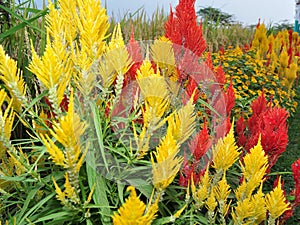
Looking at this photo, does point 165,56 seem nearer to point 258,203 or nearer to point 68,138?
point 258,203

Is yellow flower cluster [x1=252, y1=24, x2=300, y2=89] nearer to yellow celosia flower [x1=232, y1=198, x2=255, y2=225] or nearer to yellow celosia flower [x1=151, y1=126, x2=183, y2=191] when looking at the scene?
yellow celosia flower [x1=232, y1=198, x2=255, y2=225]

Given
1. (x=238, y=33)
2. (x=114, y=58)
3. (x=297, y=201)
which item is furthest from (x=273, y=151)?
(x=238, y=33)

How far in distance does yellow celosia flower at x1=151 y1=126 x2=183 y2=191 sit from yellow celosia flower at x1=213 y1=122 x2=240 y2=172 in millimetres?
309

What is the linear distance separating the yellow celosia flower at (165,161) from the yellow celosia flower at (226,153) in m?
0.31

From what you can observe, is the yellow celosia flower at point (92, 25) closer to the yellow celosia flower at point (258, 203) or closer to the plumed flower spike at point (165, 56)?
the plumed flower spike at point (165, 56)

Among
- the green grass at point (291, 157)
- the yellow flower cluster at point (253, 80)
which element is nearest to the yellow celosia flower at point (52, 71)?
the green grass at point (291, 157)

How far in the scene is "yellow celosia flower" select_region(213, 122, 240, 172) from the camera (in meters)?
1.72

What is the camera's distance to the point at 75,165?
1.50 metres

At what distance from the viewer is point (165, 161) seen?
138 centimetres

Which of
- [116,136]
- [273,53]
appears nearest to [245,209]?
[116,136]

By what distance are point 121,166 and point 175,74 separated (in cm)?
68

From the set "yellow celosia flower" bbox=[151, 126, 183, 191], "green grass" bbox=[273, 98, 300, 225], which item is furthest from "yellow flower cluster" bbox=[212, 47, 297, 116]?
"yellow celosia flower" bbox=[151, 126, 183, 191]

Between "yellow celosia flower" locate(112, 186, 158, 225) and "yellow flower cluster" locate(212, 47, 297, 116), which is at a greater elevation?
"yellow celosia flower" locate(112, 186, 158, 225)

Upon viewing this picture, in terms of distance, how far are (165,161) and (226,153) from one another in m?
0.48
